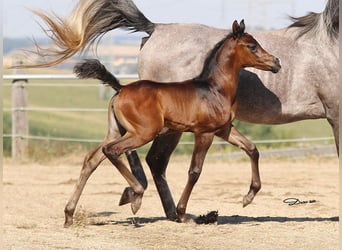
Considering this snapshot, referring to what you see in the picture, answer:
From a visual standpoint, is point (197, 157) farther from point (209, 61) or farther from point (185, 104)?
point (209, 61)

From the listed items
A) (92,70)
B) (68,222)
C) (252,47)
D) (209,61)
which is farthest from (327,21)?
(68,222)

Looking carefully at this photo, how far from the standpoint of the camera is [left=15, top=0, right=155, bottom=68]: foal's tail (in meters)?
7.77

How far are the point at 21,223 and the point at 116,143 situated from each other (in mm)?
1120

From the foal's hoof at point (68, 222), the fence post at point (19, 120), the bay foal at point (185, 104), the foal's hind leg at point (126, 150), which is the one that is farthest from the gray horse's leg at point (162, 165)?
the fence post at point (19, 120)

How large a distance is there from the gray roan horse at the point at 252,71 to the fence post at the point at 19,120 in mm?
6226

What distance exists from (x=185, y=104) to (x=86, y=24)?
A: 56.0 inches

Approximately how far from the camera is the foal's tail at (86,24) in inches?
306

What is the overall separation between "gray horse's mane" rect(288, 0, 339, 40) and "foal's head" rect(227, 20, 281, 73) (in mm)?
795

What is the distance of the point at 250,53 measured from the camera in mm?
7188

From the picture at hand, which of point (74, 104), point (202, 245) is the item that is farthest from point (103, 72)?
point (74, 104)

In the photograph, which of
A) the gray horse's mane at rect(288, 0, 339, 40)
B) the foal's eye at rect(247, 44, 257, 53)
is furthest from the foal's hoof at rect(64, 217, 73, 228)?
the gray horse's mane at rect(288, 0, 339, 40)

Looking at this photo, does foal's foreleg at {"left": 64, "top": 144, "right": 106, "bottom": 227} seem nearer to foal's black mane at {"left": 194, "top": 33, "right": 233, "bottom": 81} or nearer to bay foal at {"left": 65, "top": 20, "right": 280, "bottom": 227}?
bay foal at {"left": 65, "top": 20, "right": 280, "bottom": 227}

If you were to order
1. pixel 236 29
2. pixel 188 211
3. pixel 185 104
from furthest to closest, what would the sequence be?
pixel 188 211, pixel 236 29, pixel 185 104
